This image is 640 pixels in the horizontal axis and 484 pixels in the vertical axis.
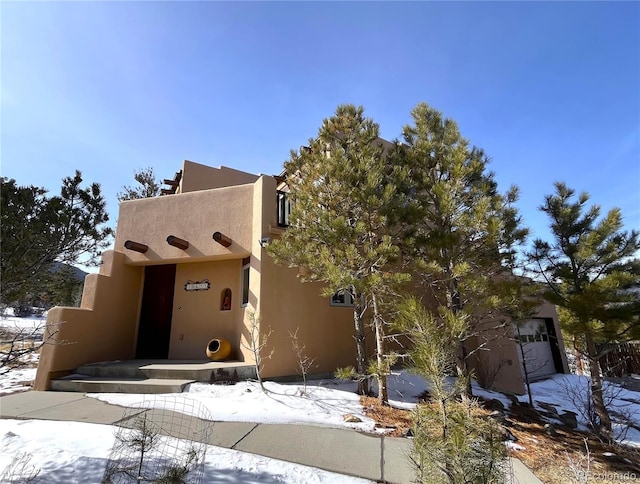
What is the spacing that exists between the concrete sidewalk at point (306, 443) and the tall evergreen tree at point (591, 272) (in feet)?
12.2

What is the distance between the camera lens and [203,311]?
920 cm

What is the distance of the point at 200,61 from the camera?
719 cm

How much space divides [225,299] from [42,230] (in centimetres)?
461

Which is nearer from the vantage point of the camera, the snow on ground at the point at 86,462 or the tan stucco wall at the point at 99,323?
the snow on ground at the point at 86,462

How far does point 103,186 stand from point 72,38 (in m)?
3.37

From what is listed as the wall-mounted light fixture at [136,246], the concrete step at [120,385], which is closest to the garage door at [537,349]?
the concrete step at [120,385]

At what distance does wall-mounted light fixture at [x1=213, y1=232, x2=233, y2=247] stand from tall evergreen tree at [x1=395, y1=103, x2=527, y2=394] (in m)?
4.85

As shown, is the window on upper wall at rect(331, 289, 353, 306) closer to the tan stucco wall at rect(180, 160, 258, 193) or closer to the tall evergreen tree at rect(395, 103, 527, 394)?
the tall evergreen tree at rect(395, 103, 527, 394)

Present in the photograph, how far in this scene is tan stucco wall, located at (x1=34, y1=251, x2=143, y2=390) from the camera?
6965 millimetres

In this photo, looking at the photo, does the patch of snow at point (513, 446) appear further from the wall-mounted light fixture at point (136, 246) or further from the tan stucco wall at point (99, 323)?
the wall-mounted light fixture at point (136, 246)

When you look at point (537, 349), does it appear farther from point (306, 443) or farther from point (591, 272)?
point (306, 443)

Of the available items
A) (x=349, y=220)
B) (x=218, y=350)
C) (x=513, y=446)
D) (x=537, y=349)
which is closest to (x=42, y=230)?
(x=218, y=350)

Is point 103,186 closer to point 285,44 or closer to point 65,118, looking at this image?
point 65,118

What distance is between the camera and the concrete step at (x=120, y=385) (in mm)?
6193
